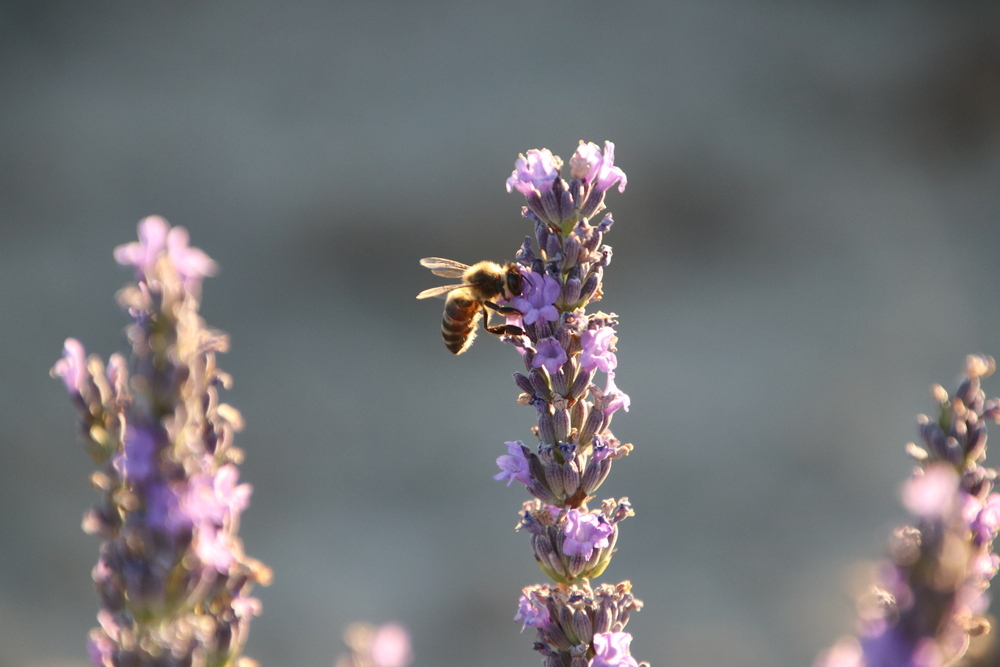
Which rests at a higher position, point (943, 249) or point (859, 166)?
point (859, 166)

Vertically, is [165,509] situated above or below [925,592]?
above

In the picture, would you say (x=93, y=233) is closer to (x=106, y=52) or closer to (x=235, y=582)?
(x=106, y=52)

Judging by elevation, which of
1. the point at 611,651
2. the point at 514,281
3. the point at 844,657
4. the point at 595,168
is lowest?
the point at 844,657

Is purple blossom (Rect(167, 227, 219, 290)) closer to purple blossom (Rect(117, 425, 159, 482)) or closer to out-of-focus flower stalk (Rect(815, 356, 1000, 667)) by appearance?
purple blossom (Rect(117, 425, 159, 482))

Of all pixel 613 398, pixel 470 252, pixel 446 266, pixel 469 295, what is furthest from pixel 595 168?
pixel 470 252

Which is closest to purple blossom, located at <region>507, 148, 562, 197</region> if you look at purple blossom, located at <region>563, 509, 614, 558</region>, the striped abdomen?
purple blossom, located at <region>563, 509, 614, 558</region>

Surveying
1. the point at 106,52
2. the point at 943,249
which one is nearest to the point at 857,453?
the point at 943,249

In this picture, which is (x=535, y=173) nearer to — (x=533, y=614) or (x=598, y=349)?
(x=598, y=349)
